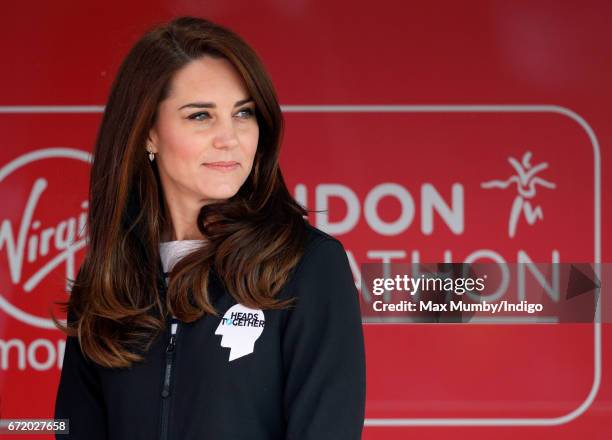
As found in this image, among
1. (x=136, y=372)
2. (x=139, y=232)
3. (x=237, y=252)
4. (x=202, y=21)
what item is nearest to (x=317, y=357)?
(x=237, y=252)

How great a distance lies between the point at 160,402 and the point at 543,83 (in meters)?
2.20

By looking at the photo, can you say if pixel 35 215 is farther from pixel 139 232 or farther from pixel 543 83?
pixel 543 83

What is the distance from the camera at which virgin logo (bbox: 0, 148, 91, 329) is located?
3.23 meters

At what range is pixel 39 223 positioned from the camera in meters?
3.24

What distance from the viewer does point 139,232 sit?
5.70 feet

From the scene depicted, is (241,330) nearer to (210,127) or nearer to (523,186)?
(210,127)

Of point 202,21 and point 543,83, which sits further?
point 543,83

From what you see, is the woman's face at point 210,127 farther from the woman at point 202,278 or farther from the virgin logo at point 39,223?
the virgin logo at point 39,223

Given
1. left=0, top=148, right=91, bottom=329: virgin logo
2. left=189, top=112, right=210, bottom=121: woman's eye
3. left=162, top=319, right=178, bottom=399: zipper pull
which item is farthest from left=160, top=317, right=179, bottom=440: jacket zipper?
left=0, top=148, right=91, bottom=329: virgin logo

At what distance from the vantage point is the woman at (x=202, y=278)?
4.91 ft

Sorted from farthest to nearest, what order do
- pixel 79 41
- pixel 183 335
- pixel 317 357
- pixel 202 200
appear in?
1. pixel 79 41
2. pixel 202 200
3. pixel 183 335
4. pixel 317 357

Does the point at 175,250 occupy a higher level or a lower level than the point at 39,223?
lower

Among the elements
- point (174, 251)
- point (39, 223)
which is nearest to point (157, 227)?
point (174, 251)

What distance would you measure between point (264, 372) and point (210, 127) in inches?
17.7
